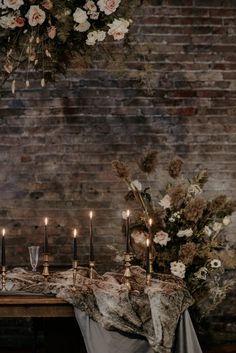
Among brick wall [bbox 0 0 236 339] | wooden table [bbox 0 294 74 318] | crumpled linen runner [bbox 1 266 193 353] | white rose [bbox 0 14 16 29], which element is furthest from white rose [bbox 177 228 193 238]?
white rose [bbox 0 14 16 29]

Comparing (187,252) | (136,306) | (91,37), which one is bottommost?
(136,306)

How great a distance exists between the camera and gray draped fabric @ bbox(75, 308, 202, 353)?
3.52m

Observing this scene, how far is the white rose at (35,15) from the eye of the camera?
3.91m

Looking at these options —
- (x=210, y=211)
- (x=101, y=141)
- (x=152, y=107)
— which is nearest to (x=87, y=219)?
(x=101, y=141)

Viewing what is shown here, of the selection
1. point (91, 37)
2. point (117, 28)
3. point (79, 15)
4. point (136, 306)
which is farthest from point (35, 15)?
point (136, 306)

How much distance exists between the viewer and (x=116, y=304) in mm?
3494

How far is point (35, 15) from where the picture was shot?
3918 millimetres

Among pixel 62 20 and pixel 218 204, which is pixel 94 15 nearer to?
A: pixel 62 20

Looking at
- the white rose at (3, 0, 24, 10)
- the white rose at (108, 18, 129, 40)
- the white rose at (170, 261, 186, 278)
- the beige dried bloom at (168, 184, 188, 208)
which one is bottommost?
the white rose at (170, 261, 186, 278)

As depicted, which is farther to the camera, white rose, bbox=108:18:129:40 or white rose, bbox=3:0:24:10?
white rose, bbox=108:18:129:40

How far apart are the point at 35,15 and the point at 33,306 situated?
66.8 inches

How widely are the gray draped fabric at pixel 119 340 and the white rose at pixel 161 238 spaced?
21.1 inches

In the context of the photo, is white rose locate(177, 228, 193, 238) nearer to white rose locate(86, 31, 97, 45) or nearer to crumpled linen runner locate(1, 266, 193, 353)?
crumpled linen runner locate(1, 266, 193, 353)

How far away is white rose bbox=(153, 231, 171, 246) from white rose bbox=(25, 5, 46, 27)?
1452mm
